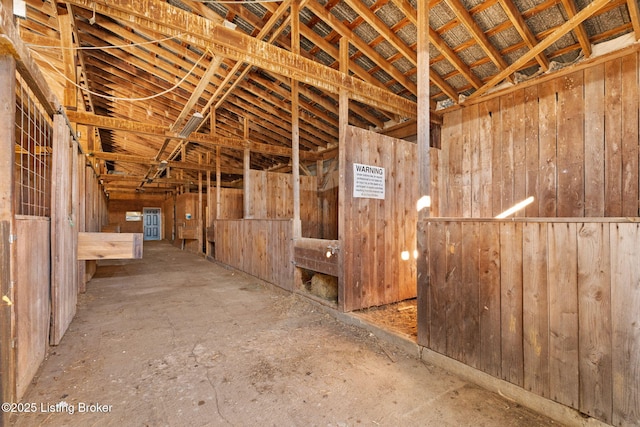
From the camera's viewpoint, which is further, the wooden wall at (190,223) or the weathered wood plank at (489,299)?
the wooden wall at (190,223)

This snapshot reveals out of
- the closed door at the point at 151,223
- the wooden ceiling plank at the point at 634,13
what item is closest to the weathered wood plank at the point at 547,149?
the wooden ceiling plank at the point at 634,13

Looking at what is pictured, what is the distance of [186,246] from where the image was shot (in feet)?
35.3

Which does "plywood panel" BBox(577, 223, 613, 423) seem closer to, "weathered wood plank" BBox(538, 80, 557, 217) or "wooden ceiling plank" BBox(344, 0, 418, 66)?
"weathered wood plank" BBox(538, 80, 557, 217)

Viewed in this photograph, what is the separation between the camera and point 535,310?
1.79 metres

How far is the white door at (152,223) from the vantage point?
1600 centimetres

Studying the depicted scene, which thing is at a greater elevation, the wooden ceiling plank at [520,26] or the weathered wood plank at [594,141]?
the wooden ceiling plank at [520,26]

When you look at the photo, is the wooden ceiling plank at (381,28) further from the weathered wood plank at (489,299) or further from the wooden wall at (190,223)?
the wooden wall at (190,223)

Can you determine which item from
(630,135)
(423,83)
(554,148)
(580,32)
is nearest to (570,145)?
(554,148)

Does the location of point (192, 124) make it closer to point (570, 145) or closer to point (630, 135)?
point (570, 145)

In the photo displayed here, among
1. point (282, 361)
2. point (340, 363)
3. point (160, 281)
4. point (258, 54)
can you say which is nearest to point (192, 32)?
point (258, 54)

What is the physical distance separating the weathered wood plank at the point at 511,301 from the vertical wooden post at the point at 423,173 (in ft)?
1.95

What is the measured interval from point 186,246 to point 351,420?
34.3ft

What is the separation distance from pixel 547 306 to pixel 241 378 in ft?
6.82

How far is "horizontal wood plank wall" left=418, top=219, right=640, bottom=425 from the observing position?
147 centimetres
